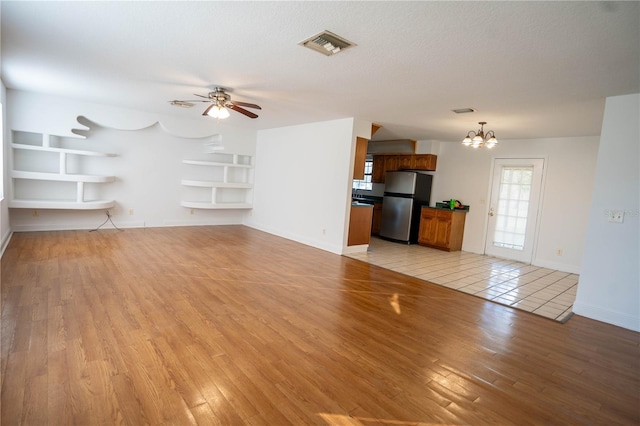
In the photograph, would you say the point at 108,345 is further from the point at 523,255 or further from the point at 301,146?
the point at 523,255

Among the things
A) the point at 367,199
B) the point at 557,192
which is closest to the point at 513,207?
the point at 557,192

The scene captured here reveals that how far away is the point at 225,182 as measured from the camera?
299 inches

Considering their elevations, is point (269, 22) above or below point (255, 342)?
above

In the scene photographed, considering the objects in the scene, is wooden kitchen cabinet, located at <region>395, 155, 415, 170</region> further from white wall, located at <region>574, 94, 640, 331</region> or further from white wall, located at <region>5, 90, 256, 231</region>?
white wall, located at <region>574, 94, 640, 331</region>

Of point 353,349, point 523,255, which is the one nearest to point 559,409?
point 353,349

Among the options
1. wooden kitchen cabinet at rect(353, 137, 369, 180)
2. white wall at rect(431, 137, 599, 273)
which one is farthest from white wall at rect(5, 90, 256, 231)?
white wall at rect(431, 137, 599, 273)

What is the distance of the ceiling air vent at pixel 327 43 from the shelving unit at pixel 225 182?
203 inches

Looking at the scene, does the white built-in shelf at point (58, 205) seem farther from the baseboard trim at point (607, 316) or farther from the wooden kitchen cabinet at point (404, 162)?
the baseboard trim at point (607, 316)

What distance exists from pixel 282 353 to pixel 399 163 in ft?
21.3

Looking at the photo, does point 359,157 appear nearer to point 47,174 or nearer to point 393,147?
point 393,147

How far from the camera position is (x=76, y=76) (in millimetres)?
4156

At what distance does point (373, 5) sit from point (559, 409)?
275 centimetres

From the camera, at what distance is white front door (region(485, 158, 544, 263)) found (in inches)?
240

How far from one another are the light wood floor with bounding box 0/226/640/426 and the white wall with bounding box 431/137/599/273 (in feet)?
9.25
